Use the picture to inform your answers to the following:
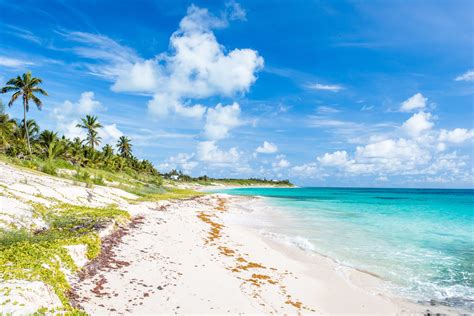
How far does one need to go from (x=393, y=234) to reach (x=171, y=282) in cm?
2296

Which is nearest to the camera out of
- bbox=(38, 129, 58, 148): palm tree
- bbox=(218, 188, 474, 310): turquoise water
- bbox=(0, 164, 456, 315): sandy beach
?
bbox=(0, 164, 456, 315): sandy beach

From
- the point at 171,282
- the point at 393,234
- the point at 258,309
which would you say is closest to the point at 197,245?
the point at 171,282

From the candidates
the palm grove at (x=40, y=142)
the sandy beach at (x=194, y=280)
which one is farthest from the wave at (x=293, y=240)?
the palm grove at (x=40, y=142)

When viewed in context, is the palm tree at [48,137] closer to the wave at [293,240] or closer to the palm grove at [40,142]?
the palm grove at [40,142]

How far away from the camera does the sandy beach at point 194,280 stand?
26.7 feet

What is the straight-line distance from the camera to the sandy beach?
8.15 metres

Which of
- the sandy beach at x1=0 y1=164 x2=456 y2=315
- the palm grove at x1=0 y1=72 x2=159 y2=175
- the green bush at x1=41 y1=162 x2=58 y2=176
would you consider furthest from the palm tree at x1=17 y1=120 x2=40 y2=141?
the sandy beach at x1=0 y1=164 x2=456 y2=315

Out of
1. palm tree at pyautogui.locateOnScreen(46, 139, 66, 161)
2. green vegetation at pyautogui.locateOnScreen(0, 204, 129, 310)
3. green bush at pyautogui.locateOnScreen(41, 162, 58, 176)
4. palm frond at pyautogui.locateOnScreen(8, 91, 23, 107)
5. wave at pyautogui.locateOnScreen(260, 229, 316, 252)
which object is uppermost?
palm frond at pyautogui.locateOnScreen(8, 91, 23, 107)

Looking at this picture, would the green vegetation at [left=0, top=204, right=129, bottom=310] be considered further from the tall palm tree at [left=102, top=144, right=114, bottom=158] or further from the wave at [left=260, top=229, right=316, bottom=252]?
the tall palm tree at [left=102, top=144, right=114, bottom=158]

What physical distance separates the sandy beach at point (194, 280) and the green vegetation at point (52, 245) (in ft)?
1.40

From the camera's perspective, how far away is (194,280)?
1067 centimetres

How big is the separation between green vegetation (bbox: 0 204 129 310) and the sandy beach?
1.40 feet

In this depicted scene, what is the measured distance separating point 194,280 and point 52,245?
4.99 meters

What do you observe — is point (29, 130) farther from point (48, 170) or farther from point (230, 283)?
point (230, 283)
